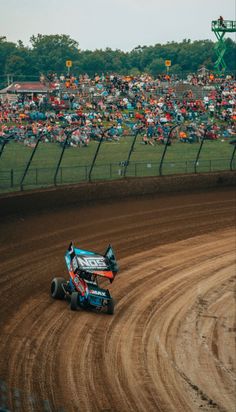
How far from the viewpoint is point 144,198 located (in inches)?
1185

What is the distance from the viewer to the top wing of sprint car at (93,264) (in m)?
17.8

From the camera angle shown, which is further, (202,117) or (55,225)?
(202,117)

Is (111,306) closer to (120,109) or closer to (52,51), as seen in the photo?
(120,109)

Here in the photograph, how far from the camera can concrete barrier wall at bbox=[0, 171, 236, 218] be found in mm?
25828

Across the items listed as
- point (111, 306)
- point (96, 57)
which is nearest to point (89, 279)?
point (111, 306)

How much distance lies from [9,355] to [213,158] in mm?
21518

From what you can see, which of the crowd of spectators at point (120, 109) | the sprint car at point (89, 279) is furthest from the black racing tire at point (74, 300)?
the crowd of spectators at point (120, 109)

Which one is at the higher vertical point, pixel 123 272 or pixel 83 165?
pixel 83 165

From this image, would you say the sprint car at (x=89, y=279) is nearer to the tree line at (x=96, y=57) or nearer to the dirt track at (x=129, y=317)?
the dirt track at (x=129, y=317)

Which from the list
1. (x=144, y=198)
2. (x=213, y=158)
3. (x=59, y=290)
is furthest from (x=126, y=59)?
(x=59, y=290)

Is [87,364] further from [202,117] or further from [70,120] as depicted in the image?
[202,117]

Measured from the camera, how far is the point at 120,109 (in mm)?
38188

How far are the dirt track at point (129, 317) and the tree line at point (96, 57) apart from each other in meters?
16.2

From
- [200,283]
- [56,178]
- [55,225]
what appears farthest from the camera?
[56,178]
